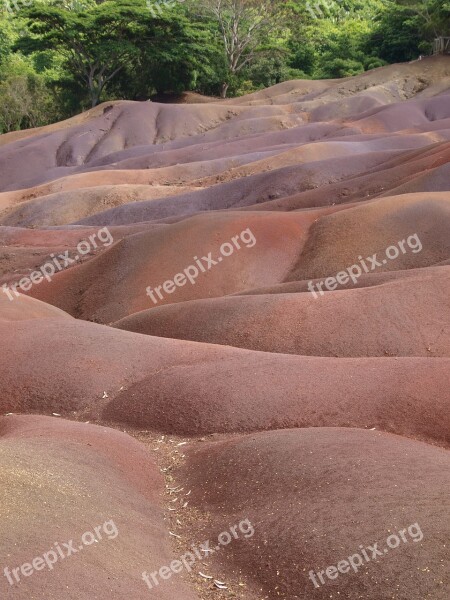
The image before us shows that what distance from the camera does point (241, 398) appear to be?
9.37 meters

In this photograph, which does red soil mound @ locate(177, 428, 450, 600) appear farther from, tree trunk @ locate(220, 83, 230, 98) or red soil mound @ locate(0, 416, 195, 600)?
tree trunk @ locate(220, 83, 230, 98)

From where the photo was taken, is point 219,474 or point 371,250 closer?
point 219,474

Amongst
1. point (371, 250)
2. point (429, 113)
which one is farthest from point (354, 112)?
point (371, 250)

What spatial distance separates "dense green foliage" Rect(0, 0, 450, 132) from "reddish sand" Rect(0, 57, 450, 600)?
28820 millimetres

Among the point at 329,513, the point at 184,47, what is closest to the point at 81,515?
the point at 329,513

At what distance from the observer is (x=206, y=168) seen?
37594 millimetres

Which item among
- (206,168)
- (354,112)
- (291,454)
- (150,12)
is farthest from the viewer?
(150,12)

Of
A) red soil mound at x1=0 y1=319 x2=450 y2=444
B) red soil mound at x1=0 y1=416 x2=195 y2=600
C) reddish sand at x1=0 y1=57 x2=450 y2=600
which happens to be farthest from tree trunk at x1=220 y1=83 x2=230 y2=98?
red soil mound at x1=0 y1=416 x2=195 y2=600

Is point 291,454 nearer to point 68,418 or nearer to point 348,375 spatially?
point 348,375

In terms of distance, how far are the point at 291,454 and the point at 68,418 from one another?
145 inches


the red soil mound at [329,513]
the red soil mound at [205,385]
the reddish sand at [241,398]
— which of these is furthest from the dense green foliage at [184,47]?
the red soil mound at [329,513]

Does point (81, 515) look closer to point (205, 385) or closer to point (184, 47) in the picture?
point (205, 385)

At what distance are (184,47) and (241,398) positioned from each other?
4769cm

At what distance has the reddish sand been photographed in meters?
5.86
